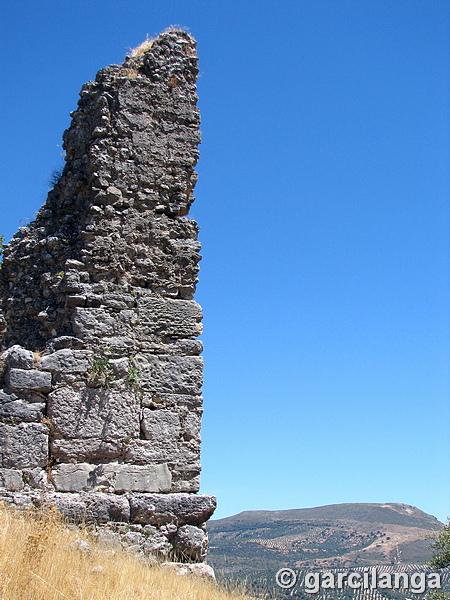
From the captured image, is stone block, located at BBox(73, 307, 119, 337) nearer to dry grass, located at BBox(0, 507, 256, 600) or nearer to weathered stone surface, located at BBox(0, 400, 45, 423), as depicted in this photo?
weathered stone surface, located at BBox(0, 400, 45, 423)

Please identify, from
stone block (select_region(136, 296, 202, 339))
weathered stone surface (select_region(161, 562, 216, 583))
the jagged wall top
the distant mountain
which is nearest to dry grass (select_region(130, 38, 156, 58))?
the jagged wall top

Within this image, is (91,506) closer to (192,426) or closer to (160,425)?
(160,425)

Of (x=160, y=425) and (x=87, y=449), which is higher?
(x=160, y=425)

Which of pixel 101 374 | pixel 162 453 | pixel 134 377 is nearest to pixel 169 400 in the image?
pixel 134 377

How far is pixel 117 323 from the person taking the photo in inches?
262

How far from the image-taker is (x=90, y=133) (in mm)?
7402

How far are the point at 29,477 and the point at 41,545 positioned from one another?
4.22ft

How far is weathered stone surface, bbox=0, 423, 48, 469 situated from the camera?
598cm

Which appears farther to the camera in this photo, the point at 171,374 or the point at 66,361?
the point at 171,374

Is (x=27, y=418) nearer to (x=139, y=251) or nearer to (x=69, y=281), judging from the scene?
(x=69, y=281)

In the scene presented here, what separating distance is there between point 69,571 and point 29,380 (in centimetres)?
207

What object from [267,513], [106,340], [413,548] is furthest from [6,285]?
[267,513]

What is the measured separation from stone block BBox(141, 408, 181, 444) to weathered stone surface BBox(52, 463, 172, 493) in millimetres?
291

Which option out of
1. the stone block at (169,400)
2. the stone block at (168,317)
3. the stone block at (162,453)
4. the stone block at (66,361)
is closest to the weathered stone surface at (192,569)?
the stone block at (162,453)
